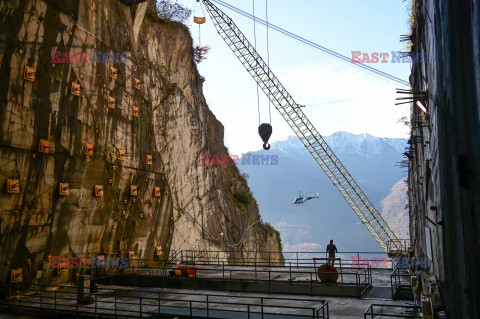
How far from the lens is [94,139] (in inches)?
769

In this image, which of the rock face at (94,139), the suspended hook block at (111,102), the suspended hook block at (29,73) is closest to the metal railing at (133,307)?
the rock face at (94,139)

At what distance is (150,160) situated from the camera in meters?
24.5

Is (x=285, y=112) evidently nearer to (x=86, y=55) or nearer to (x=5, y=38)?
(x=86, y=55)

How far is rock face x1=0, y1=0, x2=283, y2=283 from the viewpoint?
1548 centimetres

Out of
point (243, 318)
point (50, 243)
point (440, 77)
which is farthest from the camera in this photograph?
point (50, 243)

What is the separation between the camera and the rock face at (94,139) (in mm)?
15477

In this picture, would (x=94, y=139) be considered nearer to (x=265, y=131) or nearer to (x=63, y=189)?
(x=63, y=189)

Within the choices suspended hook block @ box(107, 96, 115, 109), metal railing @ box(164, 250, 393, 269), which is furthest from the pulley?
suspended hook block @ box(107, 96, 115, 109)

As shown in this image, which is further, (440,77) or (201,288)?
(201,288)

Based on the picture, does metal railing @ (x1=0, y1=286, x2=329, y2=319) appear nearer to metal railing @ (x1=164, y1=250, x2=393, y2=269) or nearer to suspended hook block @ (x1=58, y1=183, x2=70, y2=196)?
metal railing @ (x1=164, y1=250, x2=393, y2=269)

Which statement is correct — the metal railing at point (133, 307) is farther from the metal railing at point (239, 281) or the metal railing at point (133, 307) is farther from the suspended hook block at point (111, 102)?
the suspended hook block at point (111, 102)

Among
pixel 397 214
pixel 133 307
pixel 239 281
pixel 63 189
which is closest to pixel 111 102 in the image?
pixel 63 189

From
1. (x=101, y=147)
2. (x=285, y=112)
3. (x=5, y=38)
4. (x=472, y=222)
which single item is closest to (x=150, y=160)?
(x=101, y=147)

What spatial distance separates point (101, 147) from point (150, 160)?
15.7 ft
